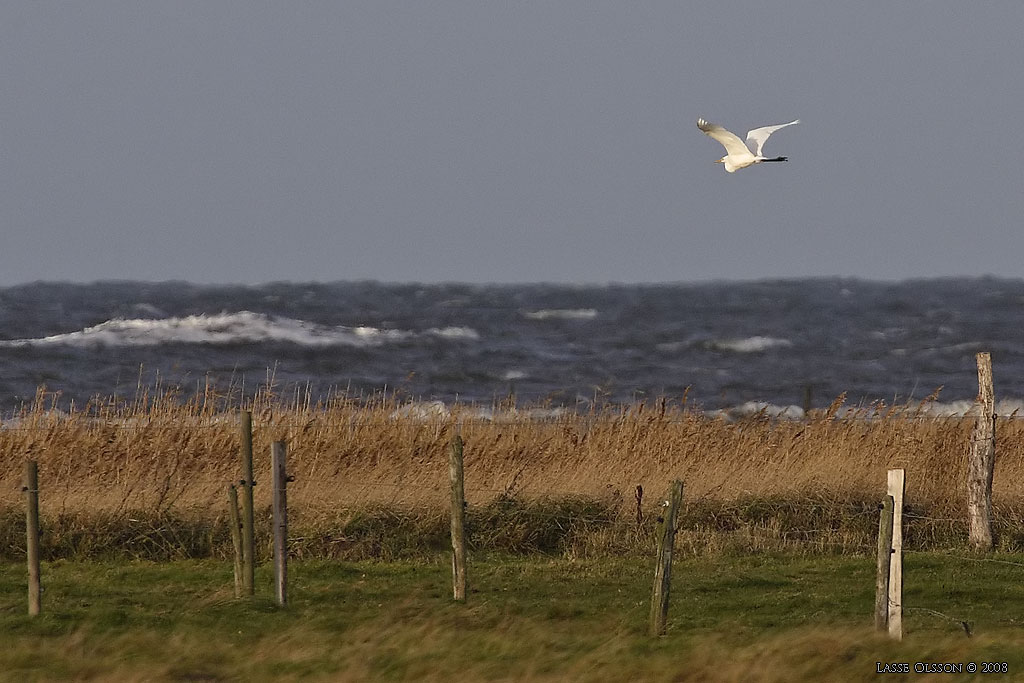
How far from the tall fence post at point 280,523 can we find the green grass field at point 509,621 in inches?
6.4

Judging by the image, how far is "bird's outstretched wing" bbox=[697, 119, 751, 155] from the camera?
574 inches

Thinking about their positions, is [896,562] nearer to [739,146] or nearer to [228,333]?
[739,146]

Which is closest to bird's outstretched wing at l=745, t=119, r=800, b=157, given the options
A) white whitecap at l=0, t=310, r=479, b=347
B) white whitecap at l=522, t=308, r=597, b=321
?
white whitecap at l=0, t=310, r=479, b=347

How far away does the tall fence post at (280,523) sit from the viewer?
34.7 ft

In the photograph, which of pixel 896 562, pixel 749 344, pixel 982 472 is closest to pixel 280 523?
pixel 896 562

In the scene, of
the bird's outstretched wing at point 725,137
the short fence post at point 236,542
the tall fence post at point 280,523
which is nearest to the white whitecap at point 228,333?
the bird's outstretched wing at point 725,137

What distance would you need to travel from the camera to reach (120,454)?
16219mm

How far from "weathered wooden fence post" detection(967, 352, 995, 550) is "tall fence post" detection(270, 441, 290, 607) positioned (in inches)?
270

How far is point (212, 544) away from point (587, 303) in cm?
6683

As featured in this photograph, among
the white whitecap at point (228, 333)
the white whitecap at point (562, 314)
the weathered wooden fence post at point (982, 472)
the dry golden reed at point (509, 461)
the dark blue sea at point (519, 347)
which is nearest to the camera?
the weathered wooden fence post at point (982, 472)

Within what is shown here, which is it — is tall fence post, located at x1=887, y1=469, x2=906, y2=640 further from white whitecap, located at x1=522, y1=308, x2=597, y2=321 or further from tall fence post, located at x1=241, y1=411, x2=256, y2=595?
white whitecap, located at x1=522, y1=308, x2=597, y2=321

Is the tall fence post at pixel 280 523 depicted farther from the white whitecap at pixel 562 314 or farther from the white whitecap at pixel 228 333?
the white whitecap at pixel 562 314

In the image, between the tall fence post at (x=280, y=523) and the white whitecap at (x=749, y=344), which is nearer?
the tall fence post at (x=280, y=523)

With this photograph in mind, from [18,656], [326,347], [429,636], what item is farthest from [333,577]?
[326,347]
